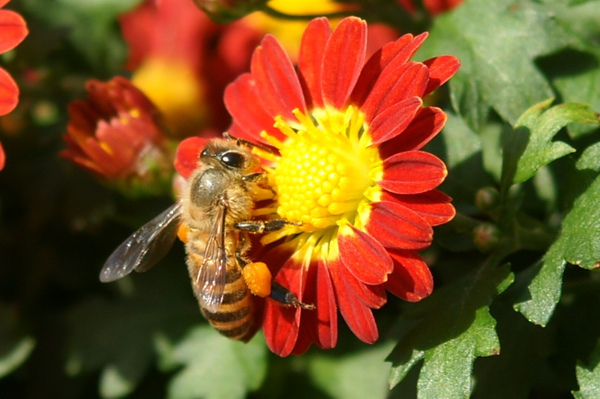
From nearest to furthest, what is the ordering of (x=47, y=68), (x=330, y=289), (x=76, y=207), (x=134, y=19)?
(x=330, y=289) → (x=76, y=207) → (x=47, y=68) → (x=134, y=19)

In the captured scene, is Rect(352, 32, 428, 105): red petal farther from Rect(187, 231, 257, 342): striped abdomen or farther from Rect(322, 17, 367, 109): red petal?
Rect(187, 231, 257, 342): striped abdomen

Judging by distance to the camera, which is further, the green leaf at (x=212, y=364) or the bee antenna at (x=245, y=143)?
the green leaf at (x=212, y=364)

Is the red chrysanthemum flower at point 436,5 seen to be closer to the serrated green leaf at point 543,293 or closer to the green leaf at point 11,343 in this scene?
the serrated green leaf at point 543,293

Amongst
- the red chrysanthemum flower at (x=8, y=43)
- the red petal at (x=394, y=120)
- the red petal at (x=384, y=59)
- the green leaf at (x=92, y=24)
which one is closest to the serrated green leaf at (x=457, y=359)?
the red petal at (x=394, y=120)

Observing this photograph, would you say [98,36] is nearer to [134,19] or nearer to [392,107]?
[134,19]

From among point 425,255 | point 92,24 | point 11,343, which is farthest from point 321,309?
point 92,24

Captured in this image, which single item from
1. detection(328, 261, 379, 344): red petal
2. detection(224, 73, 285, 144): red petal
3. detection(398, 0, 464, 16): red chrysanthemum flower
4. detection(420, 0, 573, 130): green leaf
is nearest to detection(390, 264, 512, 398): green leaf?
detection(328, 261, 379, 344): red petal

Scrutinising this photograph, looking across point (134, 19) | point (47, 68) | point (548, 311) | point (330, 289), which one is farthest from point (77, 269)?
point (548, 311)
